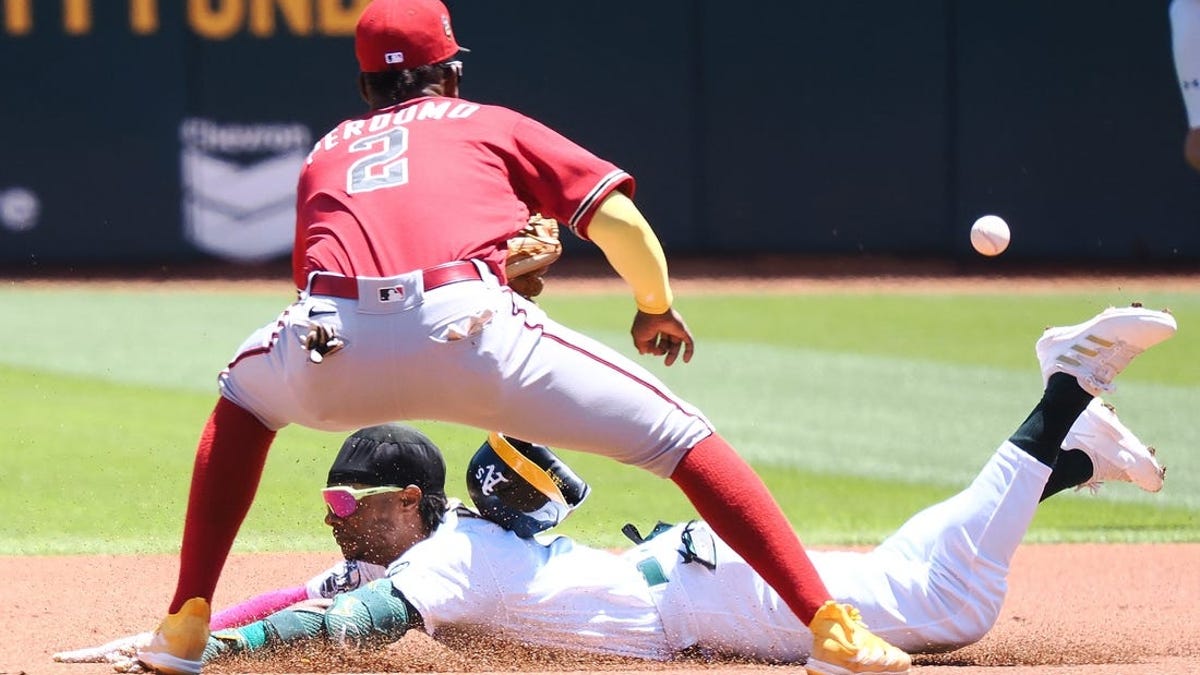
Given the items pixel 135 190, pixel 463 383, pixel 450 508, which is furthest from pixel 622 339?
pixel 463 383

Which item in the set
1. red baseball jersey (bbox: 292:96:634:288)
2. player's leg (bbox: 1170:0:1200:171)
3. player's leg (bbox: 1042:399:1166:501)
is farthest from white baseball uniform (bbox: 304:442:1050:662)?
player's leg (bbox: 1170:0:1200:171)

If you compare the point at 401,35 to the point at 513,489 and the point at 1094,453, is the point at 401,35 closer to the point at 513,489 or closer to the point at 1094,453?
the point at 513,489

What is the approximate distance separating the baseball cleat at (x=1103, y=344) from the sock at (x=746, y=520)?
1171 mm

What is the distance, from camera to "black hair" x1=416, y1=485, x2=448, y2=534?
4.25 meters

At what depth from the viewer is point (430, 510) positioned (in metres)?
4.25

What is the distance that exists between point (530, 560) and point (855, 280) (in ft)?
35.2

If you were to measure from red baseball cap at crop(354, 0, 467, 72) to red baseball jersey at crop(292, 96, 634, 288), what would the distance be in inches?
4.4

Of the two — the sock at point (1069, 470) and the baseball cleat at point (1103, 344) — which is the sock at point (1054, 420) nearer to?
the baseball cleat at point (1103, 344)

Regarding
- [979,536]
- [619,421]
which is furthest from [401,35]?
[979,536]

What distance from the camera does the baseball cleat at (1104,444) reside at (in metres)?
4.54

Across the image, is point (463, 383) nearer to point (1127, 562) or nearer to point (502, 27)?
point (1127, 562)

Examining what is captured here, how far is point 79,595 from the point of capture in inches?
208

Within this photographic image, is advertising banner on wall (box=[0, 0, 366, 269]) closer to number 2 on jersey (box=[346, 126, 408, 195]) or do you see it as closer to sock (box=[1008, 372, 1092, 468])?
sock (box=[1008, 372, 1092, 468])

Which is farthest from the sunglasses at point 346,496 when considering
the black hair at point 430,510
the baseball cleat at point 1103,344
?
the baseball cleat at point 1103,344
